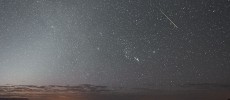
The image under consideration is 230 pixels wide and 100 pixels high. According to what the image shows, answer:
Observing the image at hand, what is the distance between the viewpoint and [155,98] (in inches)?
Answer: 5999

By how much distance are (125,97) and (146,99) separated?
21.4 meters

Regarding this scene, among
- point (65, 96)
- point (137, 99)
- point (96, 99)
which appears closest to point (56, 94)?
point (65, 96)

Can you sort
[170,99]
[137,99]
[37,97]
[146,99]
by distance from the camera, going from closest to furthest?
1. [37,97]
2. [170,99]
3. [146,99]
4. [137,99]

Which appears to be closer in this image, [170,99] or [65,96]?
[65,96]

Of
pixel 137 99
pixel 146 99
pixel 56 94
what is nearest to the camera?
pixel 56 94

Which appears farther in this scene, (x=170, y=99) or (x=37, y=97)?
(x=170, y=99)

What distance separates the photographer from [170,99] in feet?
458

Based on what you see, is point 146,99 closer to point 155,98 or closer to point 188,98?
point 155,98

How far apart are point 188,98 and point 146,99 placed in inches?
692

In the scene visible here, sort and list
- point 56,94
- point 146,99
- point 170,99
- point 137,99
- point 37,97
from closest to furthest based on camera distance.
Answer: point 37,97, point 56,94, point 170,99, point 146,99, point 137,99

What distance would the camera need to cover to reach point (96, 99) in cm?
14800

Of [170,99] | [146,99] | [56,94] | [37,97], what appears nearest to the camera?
[37,97]

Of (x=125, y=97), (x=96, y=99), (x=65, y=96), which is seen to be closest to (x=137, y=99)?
(x=125, y=97)

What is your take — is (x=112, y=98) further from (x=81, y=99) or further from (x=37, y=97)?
(x=37, y=97)
